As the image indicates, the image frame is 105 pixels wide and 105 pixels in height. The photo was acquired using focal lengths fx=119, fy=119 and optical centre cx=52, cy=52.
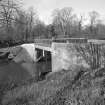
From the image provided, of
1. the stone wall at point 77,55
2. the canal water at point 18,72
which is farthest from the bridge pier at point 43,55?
the stone wall at point 77,55

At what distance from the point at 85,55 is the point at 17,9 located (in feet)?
28.2

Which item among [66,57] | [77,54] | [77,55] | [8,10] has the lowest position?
[66,57]

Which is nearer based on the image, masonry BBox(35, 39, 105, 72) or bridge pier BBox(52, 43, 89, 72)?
masonry BBox(35, 39, 105, 72)

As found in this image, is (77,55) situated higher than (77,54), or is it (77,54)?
(77,54)

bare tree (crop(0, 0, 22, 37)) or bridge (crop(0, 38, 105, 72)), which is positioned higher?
bare tree (crop(0, 0, 22, 37))

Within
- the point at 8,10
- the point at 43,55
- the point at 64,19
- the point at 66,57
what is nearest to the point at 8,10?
the point at 8,10

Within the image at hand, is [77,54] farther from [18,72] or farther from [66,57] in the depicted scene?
[18,72]

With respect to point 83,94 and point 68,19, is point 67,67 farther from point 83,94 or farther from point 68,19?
point 68,19

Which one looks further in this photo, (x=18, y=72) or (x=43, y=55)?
(x=43, y=55)

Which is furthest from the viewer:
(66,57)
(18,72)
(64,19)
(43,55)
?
(64,19)

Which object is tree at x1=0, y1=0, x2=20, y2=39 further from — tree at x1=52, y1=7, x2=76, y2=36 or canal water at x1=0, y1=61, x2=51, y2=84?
tree at x1=52, y1=7, x2=76, y2=36

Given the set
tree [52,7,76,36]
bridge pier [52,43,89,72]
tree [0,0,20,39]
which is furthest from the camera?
tree [52,7,76,36]

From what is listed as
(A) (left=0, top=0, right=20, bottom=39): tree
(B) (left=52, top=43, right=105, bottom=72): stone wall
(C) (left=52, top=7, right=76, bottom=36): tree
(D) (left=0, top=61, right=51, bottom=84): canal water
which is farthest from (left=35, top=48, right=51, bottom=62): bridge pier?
(C) (left=52, top=7, right=76, bottom=36): tree

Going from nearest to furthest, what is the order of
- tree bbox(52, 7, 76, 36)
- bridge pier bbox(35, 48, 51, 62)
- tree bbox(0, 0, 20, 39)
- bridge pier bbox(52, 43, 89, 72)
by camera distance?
tree bbox(0, 0, 20, 39)
bridge pier bbox(52, 43, 89, 72)
bridge pier bbox(35, 48, 51, 62)
tree bbox(52, 7, 76, 36)
